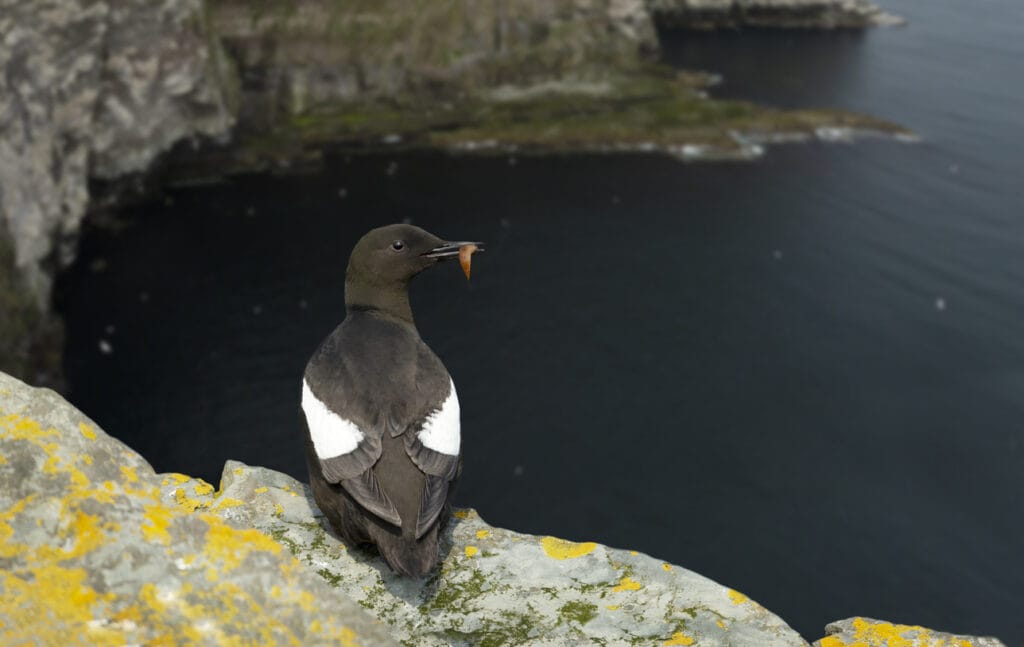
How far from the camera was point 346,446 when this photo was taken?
8750 millimetres

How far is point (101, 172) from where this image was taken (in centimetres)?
7300

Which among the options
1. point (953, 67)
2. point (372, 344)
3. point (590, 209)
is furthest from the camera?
point (953, 67)

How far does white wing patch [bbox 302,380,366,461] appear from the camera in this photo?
8742 mm

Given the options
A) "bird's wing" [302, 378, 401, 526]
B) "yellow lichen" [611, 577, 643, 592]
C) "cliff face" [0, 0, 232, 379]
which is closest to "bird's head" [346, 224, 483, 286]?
"bird's wing" [302, 378, 401, 526]

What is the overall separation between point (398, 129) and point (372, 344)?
81285mm

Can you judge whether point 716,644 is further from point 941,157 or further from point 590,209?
point 941,157

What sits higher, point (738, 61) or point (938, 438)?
point (738, 61)

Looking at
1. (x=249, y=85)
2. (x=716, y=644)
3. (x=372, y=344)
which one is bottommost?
(x=249, y=85)

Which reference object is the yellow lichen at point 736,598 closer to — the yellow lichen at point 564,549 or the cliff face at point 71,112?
the yellow lichen at point 564,549

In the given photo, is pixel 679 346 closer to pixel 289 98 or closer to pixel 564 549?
pixel 289 98

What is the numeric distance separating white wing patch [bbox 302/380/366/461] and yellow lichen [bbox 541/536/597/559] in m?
2.10

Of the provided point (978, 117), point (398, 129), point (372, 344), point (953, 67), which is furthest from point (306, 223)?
point (953, 67)

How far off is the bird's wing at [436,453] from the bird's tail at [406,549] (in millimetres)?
181

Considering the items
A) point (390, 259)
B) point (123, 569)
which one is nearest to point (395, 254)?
point (390, 259)
